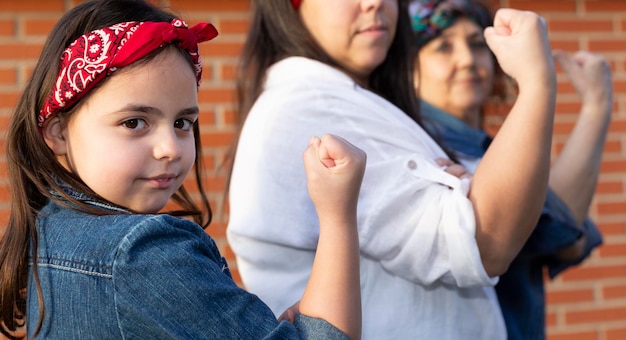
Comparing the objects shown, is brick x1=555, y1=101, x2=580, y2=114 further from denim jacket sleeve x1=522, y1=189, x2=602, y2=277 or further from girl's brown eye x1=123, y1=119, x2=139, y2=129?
girl's brown eye x1=123, y1=119, x2=139, y2=129

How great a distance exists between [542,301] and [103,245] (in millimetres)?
1647

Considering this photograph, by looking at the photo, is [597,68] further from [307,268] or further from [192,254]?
[192,254]

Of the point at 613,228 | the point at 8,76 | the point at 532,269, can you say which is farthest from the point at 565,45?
the point at 8,76

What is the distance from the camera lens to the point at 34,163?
1.60m

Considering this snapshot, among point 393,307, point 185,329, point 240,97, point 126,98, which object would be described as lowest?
point 393,307

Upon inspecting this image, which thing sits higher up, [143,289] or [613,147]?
[143,289]

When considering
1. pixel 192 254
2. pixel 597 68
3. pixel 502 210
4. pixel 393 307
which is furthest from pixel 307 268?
pixel 597 68

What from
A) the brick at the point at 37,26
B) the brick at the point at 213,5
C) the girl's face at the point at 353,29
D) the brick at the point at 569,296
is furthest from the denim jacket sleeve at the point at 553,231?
the brick at the point at 37,26

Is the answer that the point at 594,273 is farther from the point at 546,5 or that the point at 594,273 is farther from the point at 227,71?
the point at 227,71

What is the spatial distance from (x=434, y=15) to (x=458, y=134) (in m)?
0.47

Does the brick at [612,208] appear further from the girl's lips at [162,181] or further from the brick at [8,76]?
the girl's lips at [162,181]

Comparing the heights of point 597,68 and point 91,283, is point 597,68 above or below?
below

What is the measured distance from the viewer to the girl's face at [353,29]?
2.19 m

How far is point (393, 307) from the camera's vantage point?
1979mm
